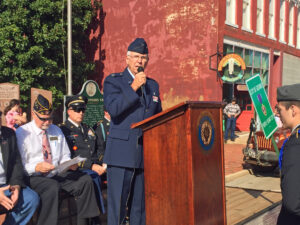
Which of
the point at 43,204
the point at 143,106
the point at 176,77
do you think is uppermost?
the point at 176,77

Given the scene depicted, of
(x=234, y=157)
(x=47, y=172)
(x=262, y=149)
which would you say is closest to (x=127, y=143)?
(x=47, y=172)

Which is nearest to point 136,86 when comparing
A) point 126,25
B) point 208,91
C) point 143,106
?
point 143,106

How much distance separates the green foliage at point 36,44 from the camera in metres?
14.9

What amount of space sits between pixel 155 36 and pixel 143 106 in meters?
13.6

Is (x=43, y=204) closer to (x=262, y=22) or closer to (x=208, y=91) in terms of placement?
(x=208, y=91)

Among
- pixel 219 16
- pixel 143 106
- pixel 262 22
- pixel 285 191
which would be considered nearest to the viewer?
pixel 285 191

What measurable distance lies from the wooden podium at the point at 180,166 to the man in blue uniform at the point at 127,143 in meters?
0.14

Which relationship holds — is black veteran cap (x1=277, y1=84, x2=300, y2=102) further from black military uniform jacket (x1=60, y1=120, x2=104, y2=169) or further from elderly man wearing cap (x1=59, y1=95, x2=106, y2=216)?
black military uniform jacket (x1=60, y1=120, x2=104, y2=169)

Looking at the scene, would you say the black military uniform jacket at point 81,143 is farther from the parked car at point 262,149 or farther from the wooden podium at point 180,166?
the parked car at point 262,149

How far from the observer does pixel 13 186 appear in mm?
3375

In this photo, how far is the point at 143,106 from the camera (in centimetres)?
300

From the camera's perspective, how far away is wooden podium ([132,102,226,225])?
265 centimetres

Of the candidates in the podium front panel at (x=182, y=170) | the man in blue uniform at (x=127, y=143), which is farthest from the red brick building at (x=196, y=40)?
the podium front panel at (x=182, y=170)

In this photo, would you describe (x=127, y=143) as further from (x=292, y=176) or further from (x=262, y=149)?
(x=262, y=149)
